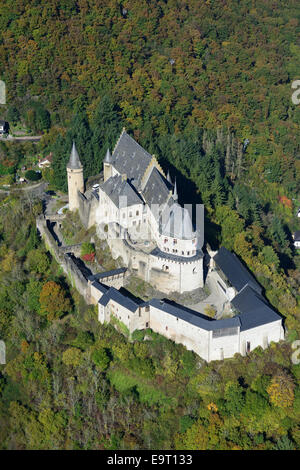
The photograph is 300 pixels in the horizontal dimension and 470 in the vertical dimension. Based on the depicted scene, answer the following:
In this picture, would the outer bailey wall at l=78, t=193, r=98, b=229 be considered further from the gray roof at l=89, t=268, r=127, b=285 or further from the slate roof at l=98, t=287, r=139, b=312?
the slate roof at l=98, t=287, r=139, b=312

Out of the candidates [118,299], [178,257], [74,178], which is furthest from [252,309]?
[74,178]

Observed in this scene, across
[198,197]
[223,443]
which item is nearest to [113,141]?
[198,197]

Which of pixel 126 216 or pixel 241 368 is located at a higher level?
pixel 126 216

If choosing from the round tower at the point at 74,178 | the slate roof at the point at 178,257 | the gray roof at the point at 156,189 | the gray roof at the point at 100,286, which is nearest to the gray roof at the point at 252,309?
the slate roof at the point at 178,257

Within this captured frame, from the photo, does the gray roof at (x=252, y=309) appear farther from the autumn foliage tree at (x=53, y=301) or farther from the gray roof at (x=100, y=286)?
the autumn foliage tree at (x=53, y=301)

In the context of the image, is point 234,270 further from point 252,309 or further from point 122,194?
point 122,194

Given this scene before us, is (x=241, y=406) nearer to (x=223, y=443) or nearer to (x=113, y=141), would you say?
(x=223, y=443)

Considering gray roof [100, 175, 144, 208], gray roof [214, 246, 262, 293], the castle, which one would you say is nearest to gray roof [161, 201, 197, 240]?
the castle
